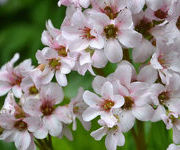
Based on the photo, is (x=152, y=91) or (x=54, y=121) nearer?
(x=152, y=91)

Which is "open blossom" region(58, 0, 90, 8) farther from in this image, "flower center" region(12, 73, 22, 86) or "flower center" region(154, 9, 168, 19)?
"flower center" region(12, 73, 22, 86)

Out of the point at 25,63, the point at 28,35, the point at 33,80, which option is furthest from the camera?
the point at 28,35

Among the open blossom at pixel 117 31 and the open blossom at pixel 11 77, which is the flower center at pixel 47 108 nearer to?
the open blossom at pixel 11 77

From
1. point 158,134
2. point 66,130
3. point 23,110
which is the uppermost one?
point 23,110

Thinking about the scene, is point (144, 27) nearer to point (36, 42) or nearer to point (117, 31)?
point (117, 31)

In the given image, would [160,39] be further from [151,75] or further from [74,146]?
[74,146]

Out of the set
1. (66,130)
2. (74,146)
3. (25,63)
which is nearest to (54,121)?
(66,130)

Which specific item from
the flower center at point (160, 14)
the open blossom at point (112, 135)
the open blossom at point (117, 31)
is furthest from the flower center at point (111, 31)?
the open blossom at point (112, 135)
